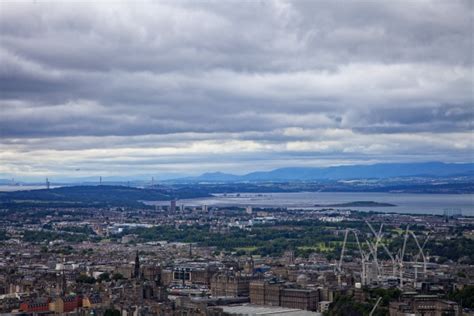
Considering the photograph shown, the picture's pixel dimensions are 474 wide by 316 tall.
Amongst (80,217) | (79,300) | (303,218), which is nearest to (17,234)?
(80,217)

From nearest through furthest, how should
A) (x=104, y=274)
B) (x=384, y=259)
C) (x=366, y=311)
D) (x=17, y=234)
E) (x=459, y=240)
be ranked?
(x=366, y=311)
(x=104, y=274)
(x=384, y=259)
(x=459, y=240)
(x=17, y=234)

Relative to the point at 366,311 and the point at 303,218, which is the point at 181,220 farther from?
the point at 366,311

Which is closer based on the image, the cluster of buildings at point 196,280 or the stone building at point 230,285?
the cluster of buildings at point 196,280

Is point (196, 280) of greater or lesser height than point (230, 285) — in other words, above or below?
below

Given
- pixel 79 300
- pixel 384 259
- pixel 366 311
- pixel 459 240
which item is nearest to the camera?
pixel 366 311

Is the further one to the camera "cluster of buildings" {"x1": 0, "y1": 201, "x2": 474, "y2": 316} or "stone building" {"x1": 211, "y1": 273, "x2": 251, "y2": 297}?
"stone building" {"x1": 211, "y1": 273, "x2": 251, "y2": 297}

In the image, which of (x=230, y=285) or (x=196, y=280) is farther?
(x=196, y=280)

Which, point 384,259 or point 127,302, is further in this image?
point 384,259

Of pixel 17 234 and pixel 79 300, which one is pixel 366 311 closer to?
pixel 79 300

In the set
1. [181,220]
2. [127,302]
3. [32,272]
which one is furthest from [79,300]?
[181,220]
